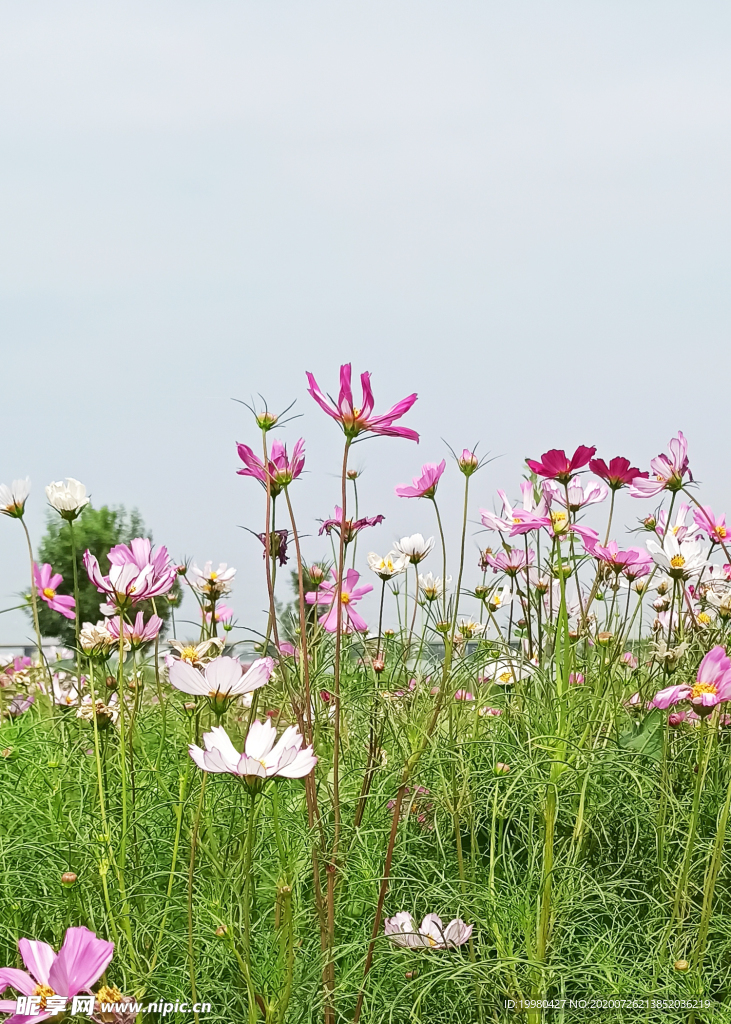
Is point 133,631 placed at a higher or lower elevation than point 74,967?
higher

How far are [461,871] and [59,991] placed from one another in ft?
2.13

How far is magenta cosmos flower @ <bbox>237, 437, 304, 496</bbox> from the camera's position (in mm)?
1212

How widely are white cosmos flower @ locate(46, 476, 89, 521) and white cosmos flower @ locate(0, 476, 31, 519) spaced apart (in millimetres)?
418

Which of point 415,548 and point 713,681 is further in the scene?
point 415,548

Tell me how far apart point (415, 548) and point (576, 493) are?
623 millimetres

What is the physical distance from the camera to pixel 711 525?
1854 mm

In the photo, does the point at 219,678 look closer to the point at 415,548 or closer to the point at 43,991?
the point at 43,991

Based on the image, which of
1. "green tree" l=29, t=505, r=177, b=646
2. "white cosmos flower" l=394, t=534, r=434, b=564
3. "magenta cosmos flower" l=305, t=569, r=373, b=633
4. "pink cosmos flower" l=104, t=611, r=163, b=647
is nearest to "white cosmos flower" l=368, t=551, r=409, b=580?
"white cosmos flower" l=394, t=534, r=434, b=564

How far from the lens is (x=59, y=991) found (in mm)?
937

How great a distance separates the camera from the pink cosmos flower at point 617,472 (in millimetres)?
1757

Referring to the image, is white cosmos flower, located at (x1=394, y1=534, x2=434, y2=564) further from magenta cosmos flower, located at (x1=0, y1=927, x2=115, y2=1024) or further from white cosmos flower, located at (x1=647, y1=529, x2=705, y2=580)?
magenta cosmos flower, located at (x1=0, y1=927, x2=115, y2=1024)

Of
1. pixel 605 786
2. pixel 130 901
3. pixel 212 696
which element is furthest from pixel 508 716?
pixel 212 696

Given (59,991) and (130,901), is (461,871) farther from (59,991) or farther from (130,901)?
(59,991)

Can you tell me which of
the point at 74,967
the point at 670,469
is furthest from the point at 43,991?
the point at 670,469
